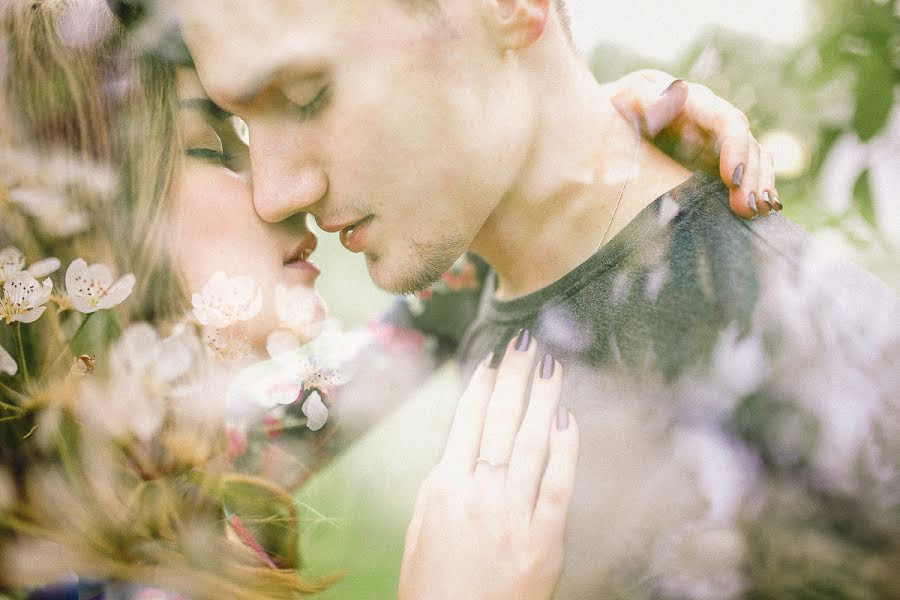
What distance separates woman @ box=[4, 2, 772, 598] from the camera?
735mm

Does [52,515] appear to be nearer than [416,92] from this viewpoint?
No

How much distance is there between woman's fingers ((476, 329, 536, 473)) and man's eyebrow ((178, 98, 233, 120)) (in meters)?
0.40

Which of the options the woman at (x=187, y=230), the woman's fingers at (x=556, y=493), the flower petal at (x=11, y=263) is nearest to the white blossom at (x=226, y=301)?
the woman at (x=187, y=230)

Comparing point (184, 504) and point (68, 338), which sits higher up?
point (68, 338)

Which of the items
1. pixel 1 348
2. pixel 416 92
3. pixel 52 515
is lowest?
pixel 52 515

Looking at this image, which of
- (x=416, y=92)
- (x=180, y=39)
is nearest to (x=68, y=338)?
(x=180, y=39)

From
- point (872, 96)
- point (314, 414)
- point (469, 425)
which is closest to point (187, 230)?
point (314, 414)

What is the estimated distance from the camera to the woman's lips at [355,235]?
76 centimetres

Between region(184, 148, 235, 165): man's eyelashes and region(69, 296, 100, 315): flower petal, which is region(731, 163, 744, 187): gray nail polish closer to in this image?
region(184, 148, 235, 165): man's eyelashes

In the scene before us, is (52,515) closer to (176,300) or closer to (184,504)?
(184,504)

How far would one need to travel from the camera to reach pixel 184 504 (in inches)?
31.9

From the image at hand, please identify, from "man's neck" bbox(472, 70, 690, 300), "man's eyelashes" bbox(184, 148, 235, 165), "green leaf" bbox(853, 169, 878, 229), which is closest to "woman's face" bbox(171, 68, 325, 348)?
"man's eyelashes" bbox(184, 148, 235, 165)

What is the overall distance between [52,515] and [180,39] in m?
0.59

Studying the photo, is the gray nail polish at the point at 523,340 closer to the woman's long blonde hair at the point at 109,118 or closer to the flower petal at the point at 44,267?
the woman's long blonde hair at the point at 109,118
